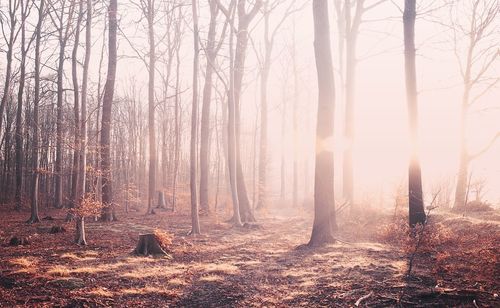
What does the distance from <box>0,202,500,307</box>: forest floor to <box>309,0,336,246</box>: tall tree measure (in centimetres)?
61

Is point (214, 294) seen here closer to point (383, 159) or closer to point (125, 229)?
point (125, 229)

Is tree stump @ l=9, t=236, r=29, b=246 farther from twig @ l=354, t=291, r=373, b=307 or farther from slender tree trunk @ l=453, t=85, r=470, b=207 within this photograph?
slender tree trunk @ l=453, t=85, r=470, b=207

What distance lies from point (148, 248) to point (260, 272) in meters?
3.21

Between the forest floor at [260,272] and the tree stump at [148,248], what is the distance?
273mm

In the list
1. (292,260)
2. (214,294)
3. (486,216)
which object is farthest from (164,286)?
(486,216)

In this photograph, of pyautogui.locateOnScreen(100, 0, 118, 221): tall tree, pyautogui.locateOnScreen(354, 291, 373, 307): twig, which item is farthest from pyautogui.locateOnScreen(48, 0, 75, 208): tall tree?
pyautogui.locateOnScreen(354, 291, 373, 307): twig

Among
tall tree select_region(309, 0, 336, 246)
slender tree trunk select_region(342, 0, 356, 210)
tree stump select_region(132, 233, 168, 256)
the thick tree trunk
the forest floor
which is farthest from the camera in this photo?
slender tree trunk select_region(342, 0, 356, 210)

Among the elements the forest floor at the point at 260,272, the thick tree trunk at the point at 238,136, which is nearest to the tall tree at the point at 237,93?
the thick tree trunk at the point at 238,136

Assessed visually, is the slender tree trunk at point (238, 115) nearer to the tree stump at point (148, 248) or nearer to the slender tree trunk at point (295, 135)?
the tree stump at point (148, 248)

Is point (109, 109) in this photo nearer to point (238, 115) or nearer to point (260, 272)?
point (238, 115)

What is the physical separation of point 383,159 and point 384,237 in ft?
67.9

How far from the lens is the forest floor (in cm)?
530

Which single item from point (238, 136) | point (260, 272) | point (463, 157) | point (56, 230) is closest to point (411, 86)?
point (260, 272)

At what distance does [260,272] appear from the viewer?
7438mm
